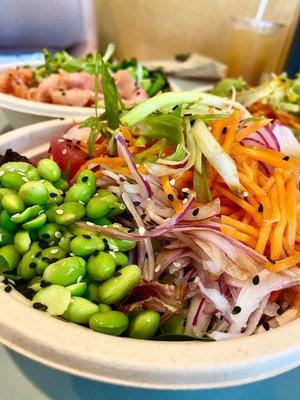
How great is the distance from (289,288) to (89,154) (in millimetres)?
497

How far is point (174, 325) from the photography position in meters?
0.74

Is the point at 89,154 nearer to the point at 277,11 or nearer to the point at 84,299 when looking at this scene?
the point at 84,299

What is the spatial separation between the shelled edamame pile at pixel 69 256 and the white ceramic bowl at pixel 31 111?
56 cm

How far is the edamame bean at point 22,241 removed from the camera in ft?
2.46

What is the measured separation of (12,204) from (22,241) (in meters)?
0.06

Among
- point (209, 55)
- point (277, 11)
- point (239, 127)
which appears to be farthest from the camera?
point (209, 55)

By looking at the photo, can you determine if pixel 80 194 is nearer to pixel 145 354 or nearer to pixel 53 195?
pixel 53 195

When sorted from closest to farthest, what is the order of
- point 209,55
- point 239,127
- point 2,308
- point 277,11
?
1. point 2,308
2. point 239,127
3. point 277,11
4. point 209,55

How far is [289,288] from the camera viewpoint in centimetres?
78

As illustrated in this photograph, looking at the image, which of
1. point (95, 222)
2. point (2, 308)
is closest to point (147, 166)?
point (95, 222)

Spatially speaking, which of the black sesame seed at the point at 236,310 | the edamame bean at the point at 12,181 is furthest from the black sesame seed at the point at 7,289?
the black sesame seed at the point at 236,310

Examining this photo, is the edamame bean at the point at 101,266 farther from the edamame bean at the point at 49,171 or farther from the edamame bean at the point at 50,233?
the edamame bean at the point at 49,171

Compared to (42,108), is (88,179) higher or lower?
higher

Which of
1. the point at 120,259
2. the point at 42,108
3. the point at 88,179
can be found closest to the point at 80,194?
the point at 88,179
